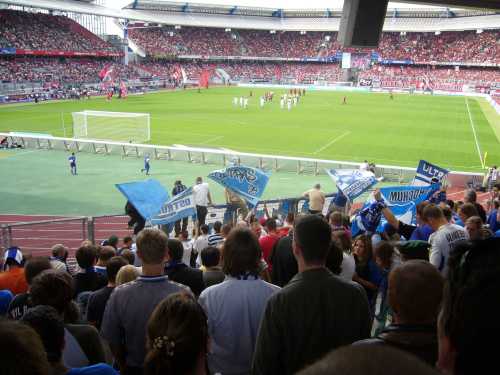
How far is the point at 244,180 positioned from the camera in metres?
12.2

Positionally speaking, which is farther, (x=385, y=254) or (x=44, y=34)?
(x=44, y=34)

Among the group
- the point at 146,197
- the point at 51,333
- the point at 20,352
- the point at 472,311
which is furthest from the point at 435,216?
the point at 146,197

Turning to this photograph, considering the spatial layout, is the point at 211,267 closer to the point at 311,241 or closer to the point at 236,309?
the point at 236,309

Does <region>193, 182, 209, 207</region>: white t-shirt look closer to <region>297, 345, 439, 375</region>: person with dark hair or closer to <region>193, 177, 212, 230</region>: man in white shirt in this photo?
<region>193, 177, 212, 230</region>: man in white shirt

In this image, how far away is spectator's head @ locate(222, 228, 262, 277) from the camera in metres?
4.01

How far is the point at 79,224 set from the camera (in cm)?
1625

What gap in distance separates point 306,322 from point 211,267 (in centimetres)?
288

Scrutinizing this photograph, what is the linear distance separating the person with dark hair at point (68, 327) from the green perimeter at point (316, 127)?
1001 inches

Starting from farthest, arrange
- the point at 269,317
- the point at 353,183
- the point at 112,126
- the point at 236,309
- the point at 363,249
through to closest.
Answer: the point at 112,126 < the point at 353,183 < the point at 363,249 < the point at 236,309 < the point at 269,317

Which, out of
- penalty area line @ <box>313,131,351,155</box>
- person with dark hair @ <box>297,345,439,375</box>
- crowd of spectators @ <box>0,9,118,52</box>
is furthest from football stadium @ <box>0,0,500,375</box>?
crowd of spectators @ <box>0,9,118,52</box>

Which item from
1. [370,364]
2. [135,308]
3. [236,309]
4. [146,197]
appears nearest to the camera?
[370,364]

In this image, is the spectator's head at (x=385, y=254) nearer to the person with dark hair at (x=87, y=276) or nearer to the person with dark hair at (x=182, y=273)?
the person with dark hair at (x=182, y=273)

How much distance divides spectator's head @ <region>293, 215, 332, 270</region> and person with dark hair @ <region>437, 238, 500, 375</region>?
202 centimetres

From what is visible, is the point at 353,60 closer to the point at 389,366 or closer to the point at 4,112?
the point at 4,112
